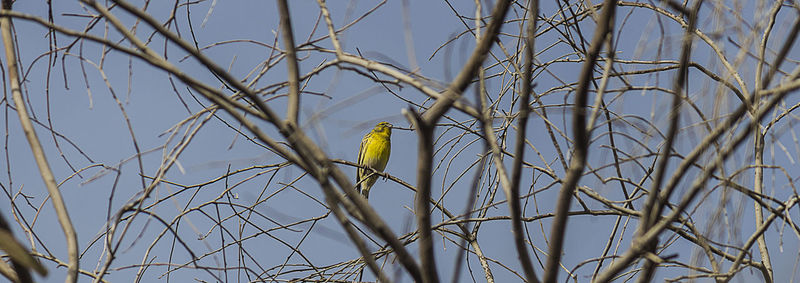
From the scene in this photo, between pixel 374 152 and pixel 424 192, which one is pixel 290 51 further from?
pixel 374 152

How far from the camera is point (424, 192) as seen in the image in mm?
1741

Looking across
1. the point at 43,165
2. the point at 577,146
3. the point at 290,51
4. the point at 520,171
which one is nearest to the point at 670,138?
the point at 577,146

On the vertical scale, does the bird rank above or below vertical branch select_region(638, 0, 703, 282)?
above

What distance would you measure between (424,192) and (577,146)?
36 centimetres

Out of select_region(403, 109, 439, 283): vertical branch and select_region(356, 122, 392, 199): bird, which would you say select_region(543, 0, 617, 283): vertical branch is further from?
select_region(356, 122, 392, 199): bird

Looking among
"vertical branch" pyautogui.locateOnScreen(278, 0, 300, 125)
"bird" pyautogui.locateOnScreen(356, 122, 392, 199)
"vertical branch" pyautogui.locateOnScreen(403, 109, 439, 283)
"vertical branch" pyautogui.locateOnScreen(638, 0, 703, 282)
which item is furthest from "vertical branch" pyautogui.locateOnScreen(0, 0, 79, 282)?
"bird" pyautogui.locateOnScreen(356, 122, 392, 199)

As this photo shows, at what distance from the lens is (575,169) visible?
178cm

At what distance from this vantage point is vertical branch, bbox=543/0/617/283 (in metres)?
1.75

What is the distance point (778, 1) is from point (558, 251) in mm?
1302

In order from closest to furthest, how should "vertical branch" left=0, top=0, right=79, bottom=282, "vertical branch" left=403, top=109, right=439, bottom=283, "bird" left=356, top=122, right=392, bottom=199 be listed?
"vertical branch" left=403, top=109, right=439, bottom=283 → "vertical branch" left=0, top=0, right=79, bottom=282 → "bird" left=356, top=122, right=392, bottom=199

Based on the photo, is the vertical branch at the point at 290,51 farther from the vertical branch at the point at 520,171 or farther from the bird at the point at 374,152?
the bird at the point at 374,152

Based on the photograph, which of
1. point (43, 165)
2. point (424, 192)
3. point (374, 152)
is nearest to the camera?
point (424, 192)

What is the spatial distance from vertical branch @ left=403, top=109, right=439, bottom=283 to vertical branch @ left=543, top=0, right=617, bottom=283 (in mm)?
292

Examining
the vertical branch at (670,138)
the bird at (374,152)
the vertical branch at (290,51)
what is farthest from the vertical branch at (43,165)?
the bird at (374,152)
